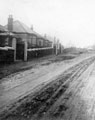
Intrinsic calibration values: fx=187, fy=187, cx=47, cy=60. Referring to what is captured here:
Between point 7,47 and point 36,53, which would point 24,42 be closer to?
point 7,47

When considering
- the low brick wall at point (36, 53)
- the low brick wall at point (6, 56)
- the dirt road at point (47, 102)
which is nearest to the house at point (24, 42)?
the low brick wall at point (36, 53)

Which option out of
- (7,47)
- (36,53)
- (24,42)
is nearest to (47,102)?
(7,47)

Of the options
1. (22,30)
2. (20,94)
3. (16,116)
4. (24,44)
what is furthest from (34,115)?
(22,30)

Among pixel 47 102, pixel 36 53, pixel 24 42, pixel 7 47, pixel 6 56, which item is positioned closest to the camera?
pixel 47 102

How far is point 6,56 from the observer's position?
2050 cm

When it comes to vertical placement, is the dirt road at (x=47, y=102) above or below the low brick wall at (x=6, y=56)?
below

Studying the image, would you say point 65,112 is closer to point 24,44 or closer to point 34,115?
point 34,115

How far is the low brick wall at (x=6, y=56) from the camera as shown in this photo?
19609mm

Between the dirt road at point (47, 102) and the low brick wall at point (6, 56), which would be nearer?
the dirt road at point (47, 102)

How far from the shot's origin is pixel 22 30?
38812 millimetres

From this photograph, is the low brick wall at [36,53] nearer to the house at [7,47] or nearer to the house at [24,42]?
the house at [24,42]

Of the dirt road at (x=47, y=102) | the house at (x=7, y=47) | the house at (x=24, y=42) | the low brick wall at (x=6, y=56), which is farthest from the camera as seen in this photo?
the house at (x=24, y=42)

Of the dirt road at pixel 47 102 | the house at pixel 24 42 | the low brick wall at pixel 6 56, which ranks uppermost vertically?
the house at pixel 24 42

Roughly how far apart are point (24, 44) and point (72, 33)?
139 metres
